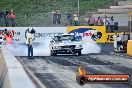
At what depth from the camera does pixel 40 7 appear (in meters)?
53.1

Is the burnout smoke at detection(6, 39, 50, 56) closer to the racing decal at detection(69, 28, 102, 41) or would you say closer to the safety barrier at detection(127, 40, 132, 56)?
the racing decal at detection(69, 28, 102, 41)

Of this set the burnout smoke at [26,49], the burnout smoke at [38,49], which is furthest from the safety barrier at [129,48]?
the burnout smoke at [26,49]

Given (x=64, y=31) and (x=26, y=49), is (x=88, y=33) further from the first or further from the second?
(x=26, y=49)

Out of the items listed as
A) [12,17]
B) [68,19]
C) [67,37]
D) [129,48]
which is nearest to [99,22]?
[68,19]

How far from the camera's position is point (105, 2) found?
55.9 metres

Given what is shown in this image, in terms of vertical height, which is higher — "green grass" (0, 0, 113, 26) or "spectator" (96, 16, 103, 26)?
"green grass" (0, 0, 113, 26)

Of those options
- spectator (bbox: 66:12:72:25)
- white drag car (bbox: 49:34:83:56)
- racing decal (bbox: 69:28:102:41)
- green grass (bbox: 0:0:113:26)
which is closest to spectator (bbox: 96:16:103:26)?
racing decal (bbox: 69:28:102:41)

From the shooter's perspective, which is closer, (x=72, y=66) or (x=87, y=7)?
(x=72, y=66)

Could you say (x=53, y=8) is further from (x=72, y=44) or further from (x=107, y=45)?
(x=72, y=44)

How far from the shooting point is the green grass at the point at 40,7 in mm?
46781

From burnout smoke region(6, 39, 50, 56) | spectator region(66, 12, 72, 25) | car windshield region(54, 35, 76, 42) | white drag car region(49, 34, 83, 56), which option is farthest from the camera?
spectator region(66, 12, 72, 25)

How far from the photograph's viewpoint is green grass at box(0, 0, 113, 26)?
46.8 meters

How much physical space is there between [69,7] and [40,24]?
7.21 metres

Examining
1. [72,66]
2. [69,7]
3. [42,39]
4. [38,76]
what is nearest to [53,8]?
[69,7]
